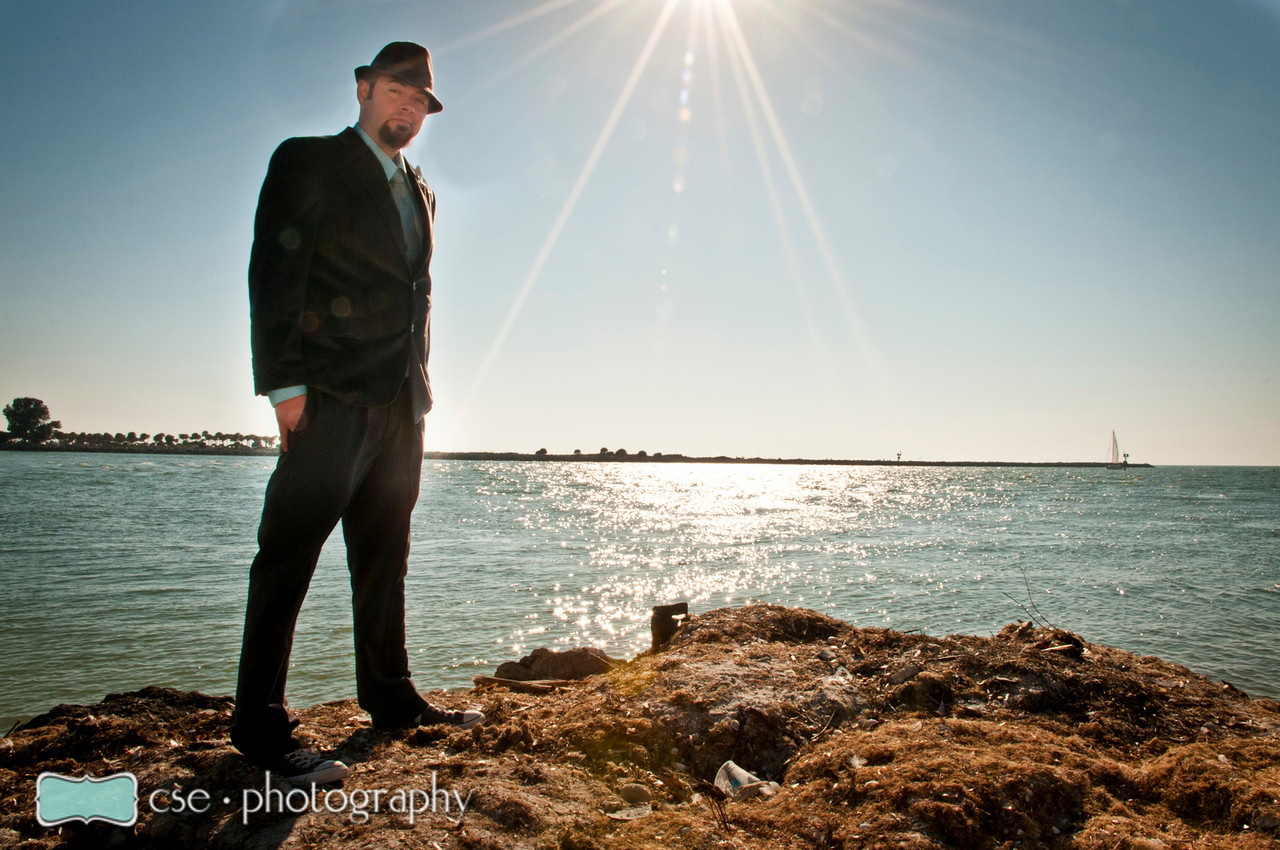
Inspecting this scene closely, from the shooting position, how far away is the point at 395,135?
99.7 inches

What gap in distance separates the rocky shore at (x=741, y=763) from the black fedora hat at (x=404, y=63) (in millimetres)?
2413

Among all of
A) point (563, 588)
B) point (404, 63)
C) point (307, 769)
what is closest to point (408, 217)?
point (404, 63)

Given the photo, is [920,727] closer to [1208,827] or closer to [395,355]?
[1208,827]

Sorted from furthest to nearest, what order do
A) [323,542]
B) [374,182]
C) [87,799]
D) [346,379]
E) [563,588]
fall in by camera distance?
[563,588] < [374,182] < [346,379] < [323,542] < [87,799]

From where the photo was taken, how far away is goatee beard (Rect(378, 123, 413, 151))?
252 centimetres

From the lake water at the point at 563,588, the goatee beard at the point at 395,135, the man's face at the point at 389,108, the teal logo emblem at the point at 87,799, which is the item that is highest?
the man's face at the point at 389,108

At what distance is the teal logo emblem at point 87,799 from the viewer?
5.87 feet

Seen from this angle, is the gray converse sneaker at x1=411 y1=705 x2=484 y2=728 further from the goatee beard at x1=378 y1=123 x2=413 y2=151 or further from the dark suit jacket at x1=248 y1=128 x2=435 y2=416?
the goatee beard at x1=378 y1=123 x2=413 y2=151

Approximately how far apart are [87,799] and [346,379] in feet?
4.55

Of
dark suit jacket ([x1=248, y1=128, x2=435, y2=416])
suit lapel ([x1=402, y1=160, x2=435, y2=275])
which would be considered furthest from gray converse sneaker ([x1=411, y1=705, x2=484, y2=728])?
suit lapel ([x1=402, y1=160, x2=435, y2=275])

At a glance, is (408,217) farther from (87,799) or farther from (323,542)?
(87,799)

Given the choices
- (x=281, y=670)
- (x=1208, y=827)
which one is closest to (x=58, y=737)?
(x=281, y=670)

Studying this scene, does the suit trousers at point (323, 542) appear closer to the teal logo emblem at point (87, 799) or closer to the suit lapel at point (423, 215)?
the teal logo emblem at point (87, 799)

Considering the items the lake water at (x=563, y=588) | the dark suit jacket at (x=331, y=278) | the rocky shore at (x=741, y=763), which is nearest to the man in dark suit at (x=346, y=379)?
the dark suit jacket at (x=331, y=278)
